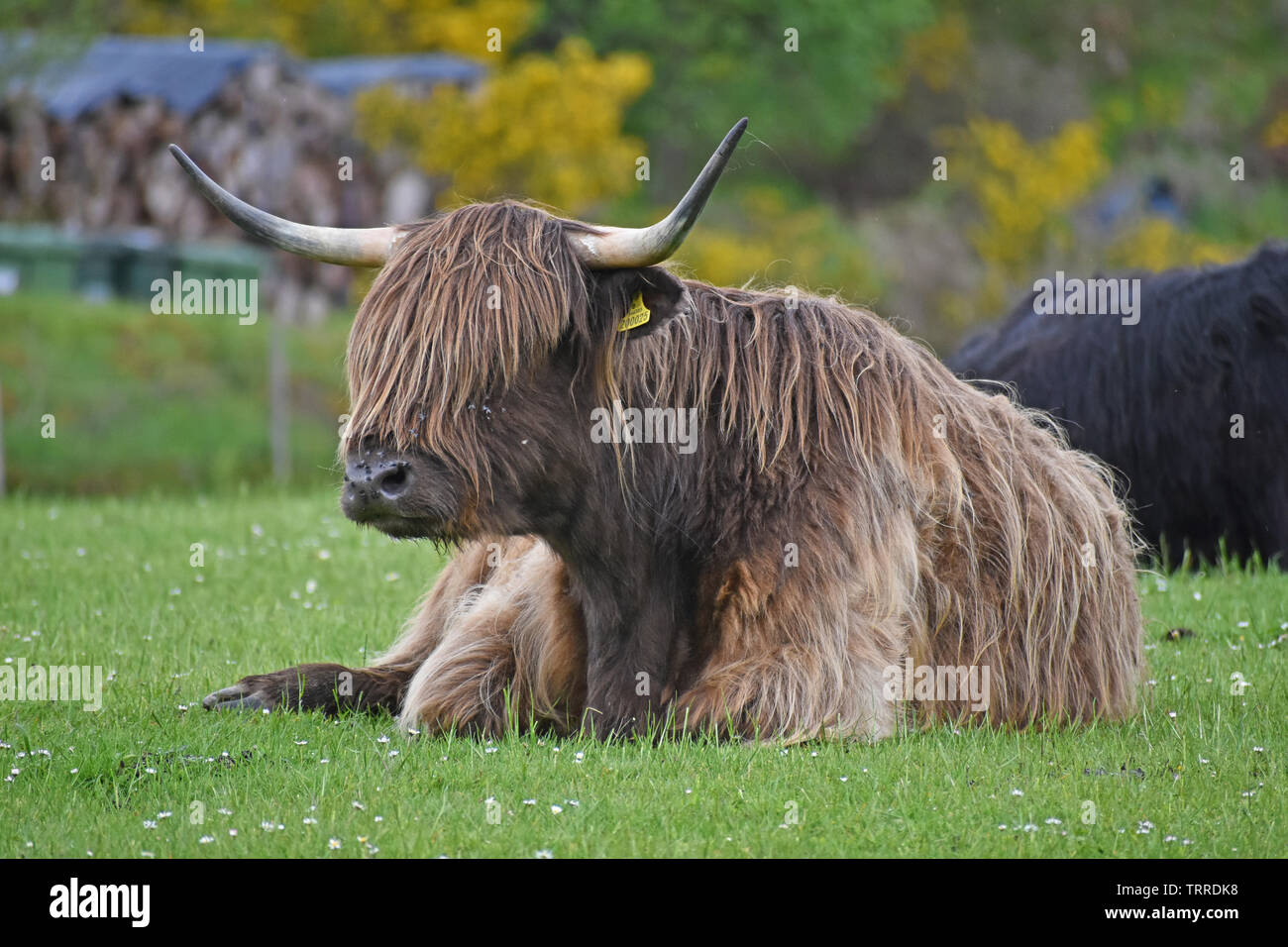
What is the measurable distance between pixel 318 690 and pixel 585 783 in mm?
1474

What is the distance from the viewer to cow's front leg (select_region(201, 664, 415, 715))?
552 centimetres

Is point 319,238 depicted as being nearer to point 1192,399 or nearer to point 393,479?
point 393,479

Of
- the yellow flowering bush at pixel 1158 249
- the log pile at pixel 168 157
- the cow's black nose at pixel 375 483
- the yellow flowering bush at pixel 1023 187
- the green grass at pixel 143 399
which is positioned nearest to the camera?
the cow's black nose at pixel 375 483

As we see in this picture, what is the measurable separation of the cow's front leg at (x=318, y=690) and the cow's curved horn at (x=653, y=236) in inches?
69.2

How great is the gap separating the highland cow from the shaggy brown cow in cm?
371

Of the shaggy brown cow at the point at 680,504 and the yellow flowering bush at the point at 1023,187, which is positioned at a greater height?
the yellow flowering bush at the point at 1023,187

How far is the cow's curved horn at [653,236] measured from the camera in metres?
4.44

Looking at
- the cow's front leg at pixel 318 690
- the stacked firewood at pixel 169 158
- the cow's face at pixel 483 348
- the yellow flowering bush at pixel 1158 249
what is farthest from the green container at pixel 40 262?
the yellow flowering bush at pixel 1158 249

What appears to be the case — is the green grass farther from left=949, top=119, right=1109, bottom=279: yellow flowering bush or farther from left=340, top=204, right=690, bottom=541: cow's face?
left=949, top=119, right=1109, bottom=279: yellow flowering bush

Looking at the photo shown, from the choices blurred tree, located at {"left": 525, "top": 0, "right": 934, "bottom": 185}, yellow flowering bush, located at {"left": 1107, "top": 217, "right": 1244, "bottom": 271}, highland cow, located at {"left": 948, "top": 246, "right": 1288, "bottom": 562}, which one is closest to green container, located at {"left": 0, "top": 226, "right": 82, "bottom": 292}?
blurred tree, located at {"left": 525, "top": 0, "right": 934, "bottom": 185}

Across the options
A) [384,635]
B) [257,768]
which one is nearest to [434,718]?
[257,768]

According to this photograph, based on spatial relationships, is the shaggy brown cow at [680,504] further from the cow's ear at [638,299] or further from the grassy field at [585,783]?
the grassy field at [585,783]

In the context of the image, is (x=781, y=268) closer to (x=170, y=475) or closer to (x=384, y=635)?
(x=170, y=475)

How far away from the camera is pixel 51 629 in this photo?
6906mm
